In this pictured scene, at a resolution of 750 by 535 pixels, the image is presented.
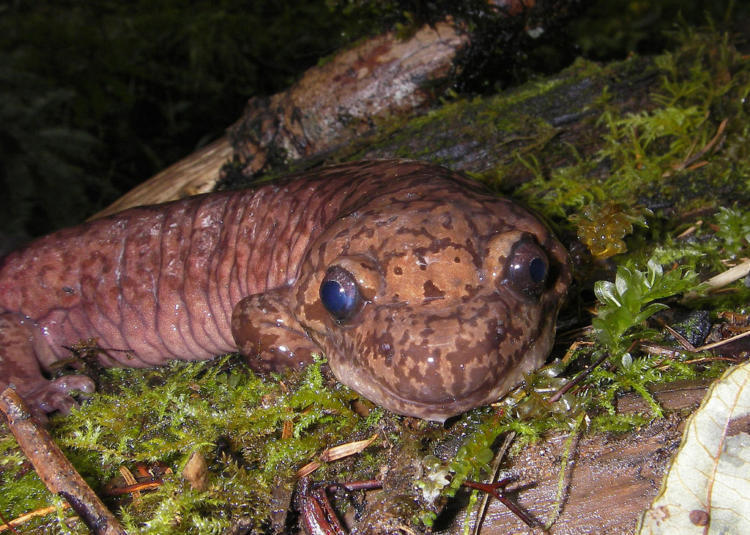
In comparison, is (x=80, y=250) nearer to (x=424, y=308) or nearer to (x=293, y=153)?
(x=293, y=153)

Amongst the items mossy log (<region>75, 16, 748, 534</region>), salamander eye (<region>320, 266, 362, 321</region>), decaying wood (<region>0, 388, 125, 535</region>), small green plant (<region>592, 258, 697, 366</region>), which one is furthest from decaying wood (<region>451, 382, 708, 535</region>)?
decaying wood (<region>0, 388, 125, 535</region>)

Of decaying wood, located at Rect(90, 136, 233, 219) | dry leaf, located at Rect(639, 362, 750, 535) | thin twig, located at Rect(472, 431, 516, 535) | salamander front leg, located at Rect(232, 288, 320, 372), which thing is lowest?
thin twig, located at Rect(472, 431, 516, 535)

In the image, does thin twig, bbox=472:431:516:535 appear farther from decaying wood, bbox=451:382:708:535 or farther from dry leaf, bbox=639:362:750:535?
dry leaf, bbox=639:362:750:535

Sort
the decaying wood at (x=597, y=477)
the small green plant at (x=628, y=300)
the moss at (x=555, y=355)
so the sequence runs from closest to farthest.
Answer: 1. the decaying wood at (x=597, y=477)
2. the moss at (x=555, y=355)
3. the small green plant at (x=628, y=300)

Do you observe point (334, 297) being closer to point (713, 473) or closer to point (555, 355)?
point (555, 355)

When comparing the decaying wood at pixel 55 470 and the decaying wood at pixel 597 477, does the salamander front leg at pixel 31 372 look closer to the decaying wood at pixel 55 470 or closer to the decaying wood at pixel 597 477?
the decaying wood at pixel 55 470

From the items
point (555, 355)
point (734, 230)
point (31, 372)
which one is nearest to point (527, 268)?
point (555, 355)

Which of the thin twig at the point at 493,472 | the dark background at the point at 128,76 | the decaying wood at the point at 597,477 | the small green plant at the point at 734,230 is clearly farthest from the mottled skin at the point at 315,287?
the dark background at the point at 128,76
